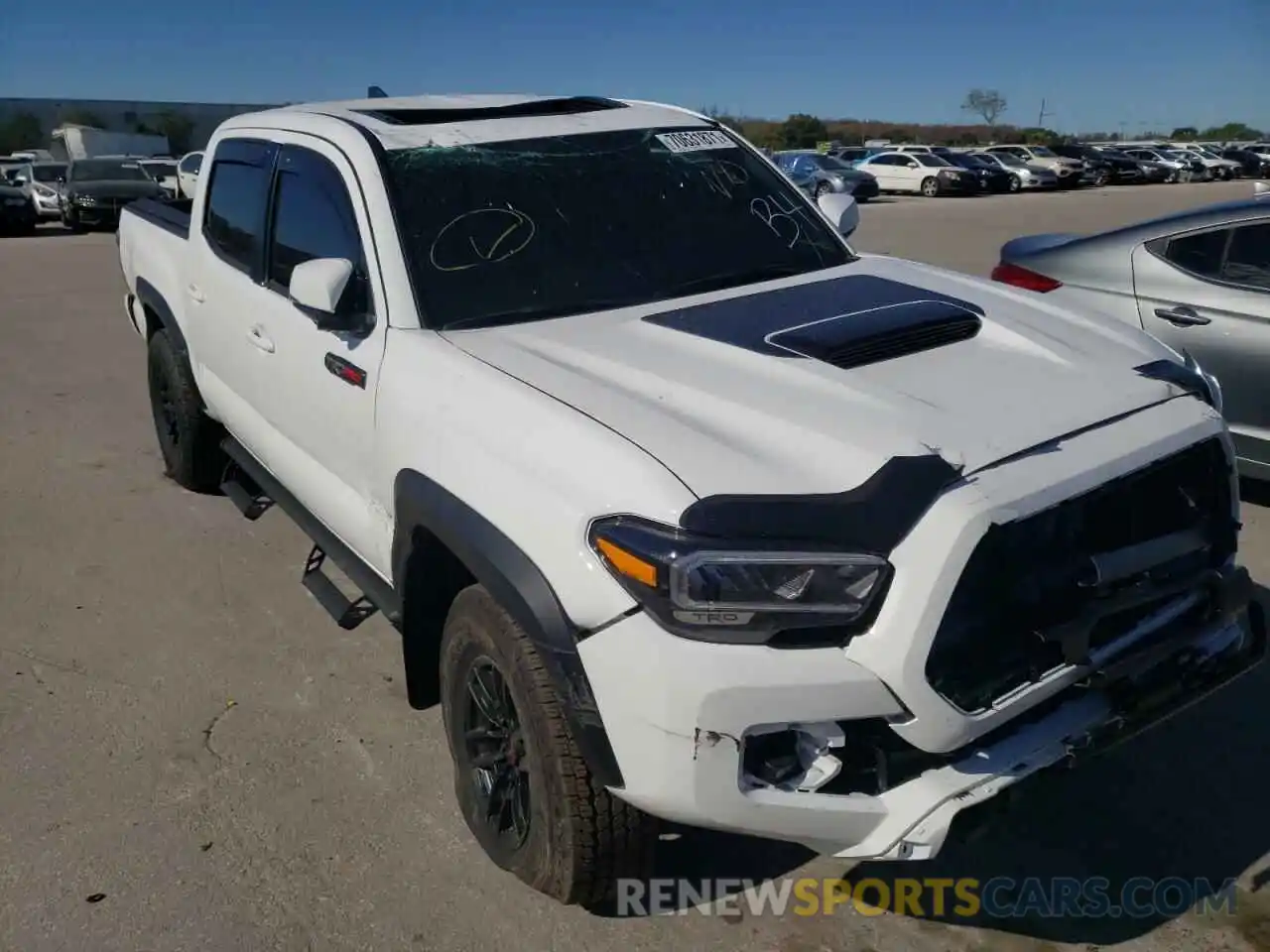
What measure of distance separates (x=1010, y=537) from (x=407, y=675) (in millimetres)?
1780

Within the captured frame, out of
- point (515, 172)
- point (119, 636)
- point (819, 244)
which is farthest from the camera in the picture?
point (119, 636)

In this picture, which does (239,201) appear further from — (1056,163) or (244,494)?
(1056,163)

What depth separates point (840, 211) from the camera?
173 inches

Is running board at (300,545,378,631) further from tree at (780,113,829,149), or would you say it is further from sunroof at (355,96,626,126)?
tree at (780,113,829,149)

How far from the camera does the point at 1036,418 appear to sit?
2.55m

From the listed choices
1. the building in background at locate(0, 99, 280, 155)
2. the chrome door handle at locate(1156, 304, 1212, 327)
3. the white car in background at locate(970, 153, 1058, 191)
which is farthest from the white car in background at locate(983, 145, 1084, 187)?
the building in background at locate(0, 99, 280, 155)

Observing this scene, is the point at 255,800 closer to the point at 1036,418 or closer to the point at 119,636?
the point at 119,636

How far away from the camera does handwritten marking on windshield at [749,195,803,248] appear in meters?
3.96

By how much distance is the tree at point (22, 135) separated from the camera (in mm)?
63469

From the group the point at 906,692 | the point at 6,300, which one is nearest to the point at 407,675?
the point at 906,692

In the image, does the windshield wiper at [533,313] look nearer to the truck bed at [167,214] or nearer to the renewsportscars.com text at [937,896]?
the renewsportscars.com text at [937,896]

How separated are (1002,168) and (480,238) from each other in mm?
36662

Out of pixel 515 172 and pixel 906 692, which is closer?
pixel 906 692

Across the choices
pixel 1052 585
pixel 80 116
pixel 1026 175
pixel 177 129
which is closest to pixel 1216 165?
pixel 1026 175
